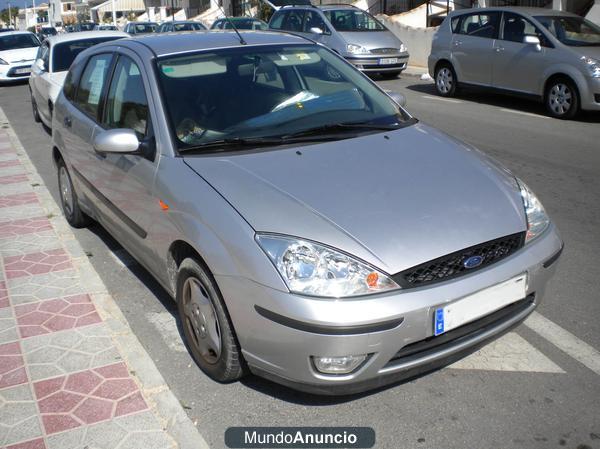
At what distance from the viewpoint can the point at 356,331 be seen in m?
2.64

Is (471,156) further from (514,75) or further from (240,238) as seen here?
(514,75)

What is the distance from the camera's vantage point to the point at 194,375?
3426 millimetres

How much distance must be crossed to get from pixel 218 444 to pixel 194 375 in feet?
1.91

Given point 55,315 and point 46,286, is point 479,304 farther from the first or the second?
point 46,286

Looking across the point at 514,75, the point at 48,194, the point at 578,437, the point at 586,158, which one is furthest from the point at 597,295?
the point at 514,75

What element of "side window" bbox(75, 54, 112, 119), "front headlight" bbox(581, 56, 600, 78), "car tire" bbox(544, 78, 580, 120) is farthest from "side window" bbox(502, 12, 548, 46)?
"side window" bbox(75, 54, 112, 119)

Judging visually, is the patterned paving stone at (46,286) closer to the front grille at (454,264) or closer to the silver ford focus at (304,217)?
the silver ford focus at (304,217)

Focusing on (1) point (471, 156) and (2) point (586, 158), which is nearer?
(1) point (471, 156)

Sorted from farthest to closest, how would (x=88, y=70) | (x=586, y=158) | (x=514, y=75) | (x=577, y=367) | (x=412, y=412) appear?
(x=514, y=75) < (x=586, y=158) < (x=88, y=70) < (x=577, y=367) < (x=412, y=412)

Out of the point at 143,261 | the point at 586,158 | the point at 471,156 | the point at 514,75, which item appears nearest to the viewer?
the point at 471,156

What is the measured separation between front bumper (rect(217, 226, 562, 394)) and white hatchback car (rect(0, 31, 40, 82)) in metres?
17.7

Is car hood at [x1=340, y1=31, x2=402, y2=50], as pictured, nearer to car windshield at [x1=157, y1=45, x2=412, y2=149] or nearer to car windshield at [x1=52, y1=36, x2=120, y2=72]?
car windshield at [x1=52, y1=36, x2=120, y2=72]

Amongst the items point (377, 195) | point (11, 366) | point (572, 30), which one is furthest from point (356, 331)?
point (572, 30)

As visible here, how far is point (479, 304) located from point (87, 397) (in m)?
1.93
